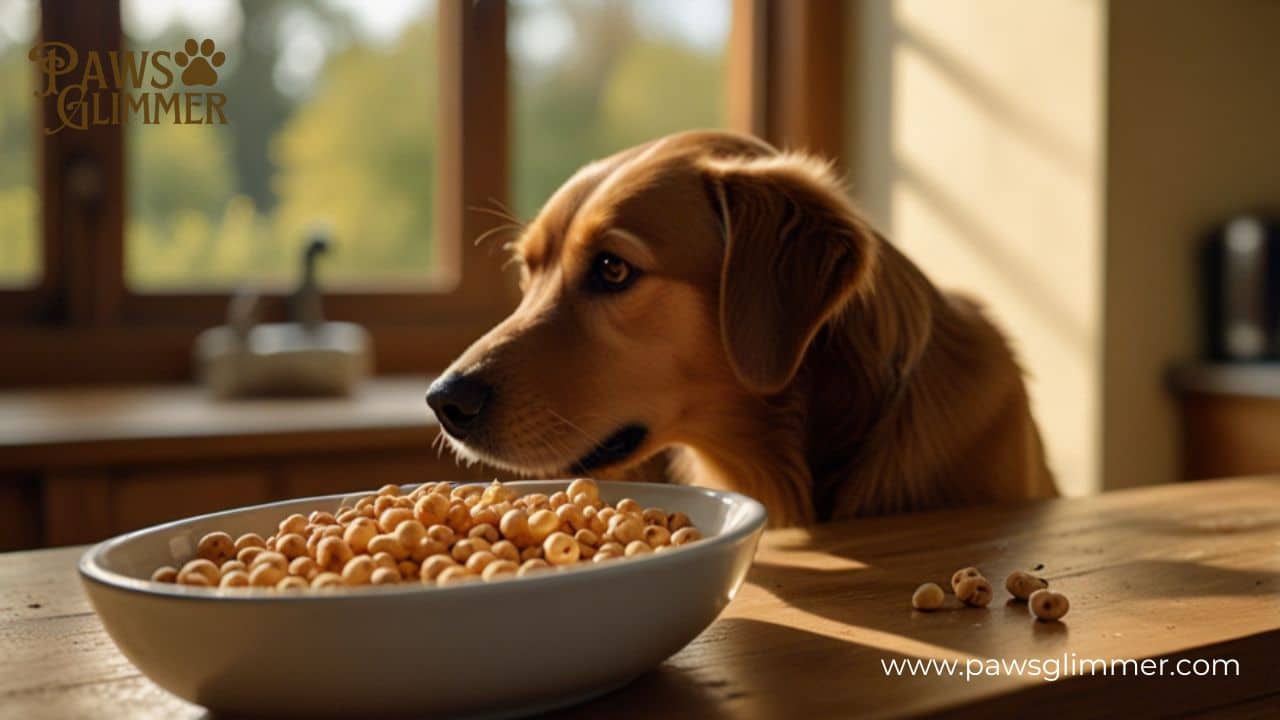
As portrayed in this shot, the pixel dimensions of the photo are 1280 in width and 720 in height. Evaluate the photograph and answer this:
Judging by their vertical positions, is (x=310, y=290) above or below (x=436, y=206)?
below

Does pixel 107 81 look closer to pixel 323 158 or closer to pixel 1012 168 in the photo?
pixel 323 158

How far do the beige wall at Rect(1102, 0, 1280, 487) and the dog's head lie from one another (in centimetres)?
177

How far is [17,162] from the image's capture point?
2.90 meters

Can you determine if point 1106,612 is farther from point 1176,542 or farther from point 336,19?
point 336,19

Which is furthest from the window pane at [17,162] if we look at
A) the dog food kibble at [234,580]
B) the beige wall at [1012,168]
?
the dog food kibble at [234,580]

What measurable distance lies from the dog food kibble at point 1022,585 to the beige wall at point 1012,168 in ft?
6.43

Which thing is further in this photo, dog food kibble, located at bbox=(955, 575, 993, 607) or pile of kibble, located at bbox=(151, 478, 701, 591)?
dog food kibble, located at bbox=(955, 575, 993, 607)

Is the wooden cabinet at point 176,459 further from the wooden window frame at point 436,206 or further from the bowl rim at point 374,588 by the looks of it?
the bowl rim at point 374,588

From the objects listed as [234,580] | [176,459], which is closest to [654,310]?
[234,580]

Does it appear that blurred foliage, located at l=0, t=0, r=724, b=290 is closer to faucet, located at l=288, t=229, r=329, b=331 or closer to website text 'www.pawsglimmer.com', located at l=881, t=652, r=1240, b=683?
faucet, located at l=288, t=229, r=329, b=331

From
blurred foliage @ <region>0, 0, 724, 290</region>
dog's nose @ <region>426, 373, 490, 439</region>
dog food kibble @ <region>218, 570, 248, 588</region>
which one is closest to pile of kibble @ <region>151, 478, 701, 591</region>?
dog food kibble @ <region>218, 570, 248, 588</region>

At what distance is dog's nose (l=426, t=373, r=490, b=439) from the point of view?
4.32ft

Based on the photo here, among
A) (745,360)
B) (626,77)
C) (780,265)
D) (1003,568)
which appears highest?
(626,77)

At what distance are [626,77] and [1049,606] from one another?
11.0 feet
